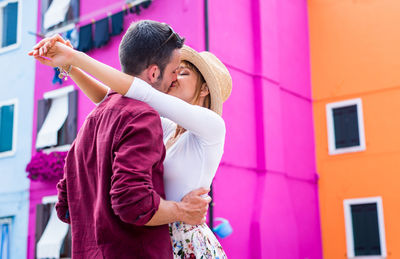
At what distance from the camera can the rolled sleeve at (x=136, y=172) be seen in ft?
5.42

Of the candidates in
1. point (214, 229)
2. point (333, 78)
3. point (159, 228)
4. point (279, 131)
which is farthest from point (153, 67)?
point (333, 78)

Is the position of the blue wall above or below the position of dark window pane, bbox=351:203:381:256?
above

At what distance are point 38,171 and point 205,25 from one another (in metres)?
4.40

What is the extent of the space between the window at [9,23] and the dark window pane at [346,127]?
7.38m

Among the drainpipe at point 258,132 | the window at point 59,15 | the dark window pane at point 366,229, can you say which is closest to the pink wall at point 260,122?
the drainpipe at point 258,132

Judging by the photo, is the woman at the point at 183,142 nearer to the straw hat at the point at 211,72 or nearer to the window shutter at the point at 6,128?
the straw hat at the point at 211,72

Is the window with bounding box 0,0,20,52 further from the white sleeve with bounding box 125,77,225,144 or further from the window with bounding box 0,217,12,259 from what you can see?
the white sleeve with bounding box 125,77,225,144

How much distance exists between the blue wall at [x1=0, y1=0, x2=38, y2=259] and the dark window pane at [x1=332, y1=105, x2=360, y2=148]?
6.58 meters

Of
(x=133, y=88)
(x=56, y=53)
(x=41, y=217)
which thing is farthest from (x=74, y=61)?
(x=41, y=217)

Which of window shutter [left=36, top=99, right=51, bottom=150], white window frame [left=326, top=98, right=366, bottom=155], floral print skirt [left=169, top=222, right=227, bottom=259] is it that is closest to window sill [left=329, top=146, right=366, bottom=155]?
white window frame [left=326, top=98, right=366, bottom=155]

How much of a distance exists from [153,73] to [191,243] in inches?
24.5

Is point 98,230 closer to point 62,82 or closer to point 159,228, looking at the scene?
point 159,228

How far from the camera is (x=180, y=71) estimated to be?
255 centimetres

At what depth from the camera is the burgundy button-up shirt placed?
1.67m
